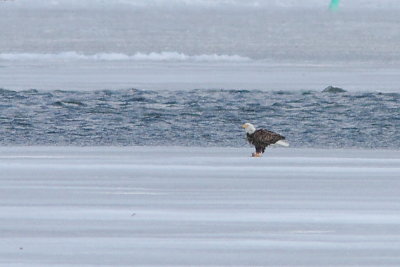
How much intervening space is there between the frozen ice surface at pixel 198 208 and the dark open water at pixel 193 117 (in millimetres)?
1229

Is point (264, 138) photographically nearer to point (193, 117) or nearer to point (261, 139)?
point (261, 139)

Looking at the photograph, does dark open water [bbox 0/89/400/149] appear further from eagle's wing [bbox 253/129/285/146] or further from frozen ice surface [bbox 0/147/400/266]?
frozen ice surface [bbox 0/147/400/266]

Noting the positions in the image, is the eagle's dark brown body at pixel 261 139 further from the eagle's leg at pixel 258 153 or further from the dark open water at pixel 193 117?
the dark open water at pixel 193 117

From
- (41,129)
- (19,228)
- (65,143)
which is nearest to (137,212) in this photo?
(19,228)

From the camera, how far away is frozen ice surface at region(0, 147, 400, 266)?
6.74 meters

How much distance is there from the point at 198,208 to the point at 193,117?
6570mm

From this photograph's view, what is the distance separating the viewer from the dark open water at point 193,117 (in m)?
12.6

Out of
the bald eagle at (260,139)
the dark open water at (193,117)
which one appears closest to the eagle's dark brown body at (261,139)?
the bald eagle at (260,139)

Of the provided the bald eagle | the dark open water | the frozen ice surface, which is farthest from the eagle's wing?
the dark open water

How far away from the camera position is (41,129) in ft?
43.8

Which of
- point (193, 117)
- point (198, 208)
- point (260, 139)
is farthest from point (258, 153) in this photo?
point (193, 117)

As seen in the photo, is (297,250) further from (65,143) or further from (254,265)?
(65,143)

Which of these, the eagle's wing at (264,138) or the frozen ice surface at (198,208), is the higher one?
the eagle's wing at (264,138)

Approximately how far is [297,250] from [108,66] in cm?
2167
